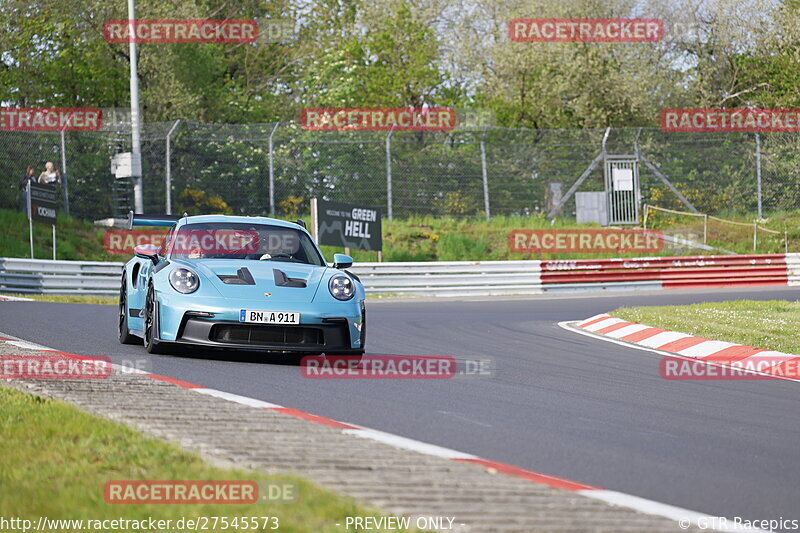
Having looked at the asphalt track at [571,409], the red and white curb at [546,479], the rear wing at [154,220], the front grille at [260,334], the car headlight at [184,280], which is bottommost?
the asphalt track at [571,409]

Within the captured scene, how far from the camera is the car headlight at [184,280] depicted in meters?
9.03

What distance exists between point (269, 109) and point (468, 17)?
912cm

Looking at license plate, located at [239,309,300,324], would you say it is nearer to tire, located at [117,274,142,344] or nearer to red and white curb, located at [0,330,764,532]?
tire, located at [117,274,142,344]

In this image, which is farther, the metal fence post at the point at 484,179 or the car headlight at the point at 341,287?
the metal fence post at the point at 484,179

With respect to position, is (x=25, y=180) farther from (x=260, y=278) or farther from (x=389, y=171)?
(x=260, y=278)

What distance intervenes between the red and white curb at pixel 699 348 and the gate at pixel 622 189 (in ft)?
48.5

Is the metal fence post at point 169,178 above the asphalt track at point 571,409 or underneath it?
above

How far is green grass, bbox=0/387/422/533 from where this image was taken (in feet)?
12.7

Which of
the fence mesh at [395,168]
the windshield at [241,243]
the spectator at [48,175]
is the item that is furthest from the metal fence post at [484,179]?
the windshield at [241,243]

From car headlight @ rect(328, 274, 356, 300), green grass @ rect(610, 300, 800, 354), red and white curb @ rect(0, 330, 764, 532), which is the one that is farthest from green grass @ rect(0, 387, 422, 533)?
green grass @ rect(610, 300, 800, 354)

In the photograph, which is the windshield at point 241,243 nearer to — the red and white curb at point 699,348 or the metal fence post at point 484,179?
the red and white curb at point 699,348

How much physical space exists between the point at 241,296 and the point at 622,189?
22.2m

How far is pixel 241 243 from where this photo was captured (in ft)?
33.8

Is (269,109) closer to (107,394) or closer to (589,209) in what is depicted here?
(589,209)
